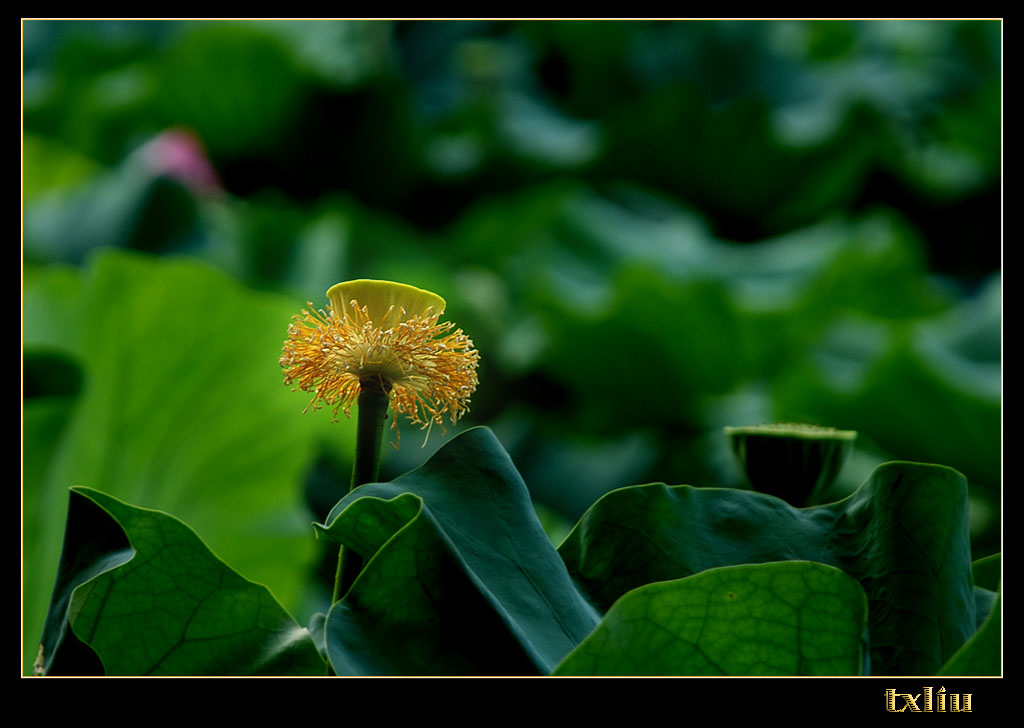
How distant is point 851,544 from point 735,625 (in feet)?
0.20

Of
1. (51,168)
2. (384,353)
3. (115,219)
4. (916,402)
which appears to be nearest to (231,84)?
(51,168)

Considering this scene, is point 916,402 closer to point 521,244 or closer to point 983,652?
point 521,244

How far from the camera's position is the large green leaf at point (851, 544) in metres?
0.27

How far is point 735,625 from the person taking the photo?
240mm

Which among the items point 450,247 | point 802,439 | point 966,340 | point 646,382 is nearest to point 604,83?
point 450,247

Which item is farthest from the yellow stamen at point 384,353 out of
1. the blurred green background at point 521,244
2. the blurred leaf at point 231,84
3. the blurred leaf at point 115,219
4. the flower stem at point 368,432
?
the blurred leaf at point 231,84

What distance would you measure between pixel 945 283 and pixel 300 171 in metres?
1.35

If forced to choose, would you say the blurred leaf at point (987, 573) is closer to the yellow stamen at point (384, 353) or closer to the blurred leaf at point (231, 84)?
the yellow stamen at point (384, 353)

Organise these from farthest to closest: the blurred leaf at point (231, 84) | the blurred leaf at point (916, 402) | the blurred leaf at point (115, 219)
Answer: the blurred leaf at point (231, 84), the blurred leaf at point (115, 219), the blurred leaf at point (916, 402)

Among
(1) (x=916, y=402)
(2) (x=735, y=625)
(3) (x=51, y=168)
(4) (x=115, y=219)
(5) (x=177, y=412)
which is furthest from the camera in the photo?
(3) (x=51, y=168)

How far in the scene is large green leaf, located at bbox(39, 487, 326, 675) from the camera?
25 centimetres

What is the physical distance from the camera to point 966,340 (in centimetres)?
145

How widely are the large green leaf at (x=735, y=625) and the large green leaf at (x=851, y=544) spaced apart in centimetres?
3

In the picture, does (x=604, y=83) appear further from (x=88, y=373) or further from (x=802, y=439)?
(x=802, y=439)
